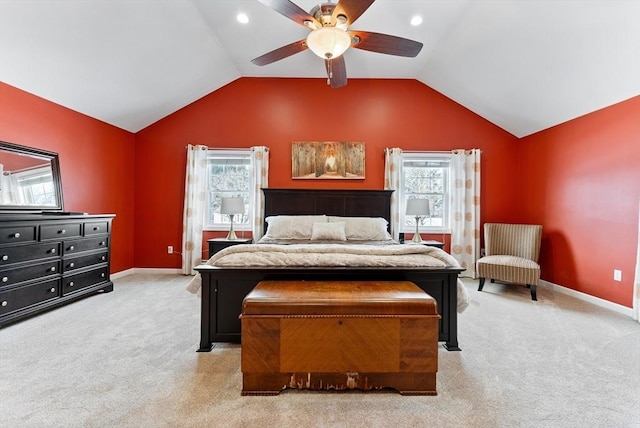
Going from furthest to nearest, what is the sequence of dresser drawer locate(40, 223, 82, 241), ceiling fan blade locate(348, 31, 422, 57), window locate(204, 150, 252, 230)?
window locate(204, 150, 252, 230) → dresser drawer locate(40, 223, 82, 241) → ceiling fan blade locate(348, 31, 422, 57)

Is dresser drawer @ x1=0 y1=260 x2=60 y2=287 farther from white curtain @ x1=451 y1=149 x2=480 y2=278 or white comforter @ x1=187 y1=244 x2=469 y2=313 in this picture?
white curtain @ x1=451 y1=149 x2=480 y2=278

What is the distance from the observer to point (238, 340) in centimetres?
227

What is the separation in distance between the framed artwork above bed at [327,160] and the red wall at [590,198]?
107 inches

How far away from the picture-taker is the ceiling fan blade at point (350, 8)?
7.14 ft

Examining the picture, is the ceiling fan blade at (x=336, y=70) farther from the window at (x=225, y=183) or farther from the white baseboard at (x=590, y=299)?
the white baseboard at (x=590, y=299)

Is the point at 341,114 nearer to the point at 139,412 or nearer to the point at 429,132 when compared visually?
the point at 429,132

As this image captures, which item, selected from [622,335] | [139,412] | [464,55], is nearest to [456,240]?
[622,335]

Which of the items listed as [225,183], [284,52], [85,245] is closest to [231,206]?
[225,183]

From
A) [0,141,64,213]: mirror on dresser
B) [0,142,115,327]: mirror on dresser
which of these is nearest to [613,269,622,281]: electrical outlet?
[0,142,115,327]: mirror on dresser

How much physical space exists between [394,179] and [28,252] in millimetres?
4556

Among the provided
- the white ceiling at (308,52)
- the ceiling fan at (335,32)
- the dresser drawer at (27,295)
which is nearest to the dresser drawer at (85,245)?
the dresser drawer at (27,295)

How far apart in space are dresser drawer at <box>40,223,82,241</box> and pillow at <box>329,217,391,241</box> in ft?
10.3

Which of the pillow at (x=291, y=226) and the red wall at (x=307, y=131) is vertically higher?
the red wall at (x=307, y=131)

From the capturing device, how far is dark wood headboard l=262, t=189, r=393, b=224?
182 inches
